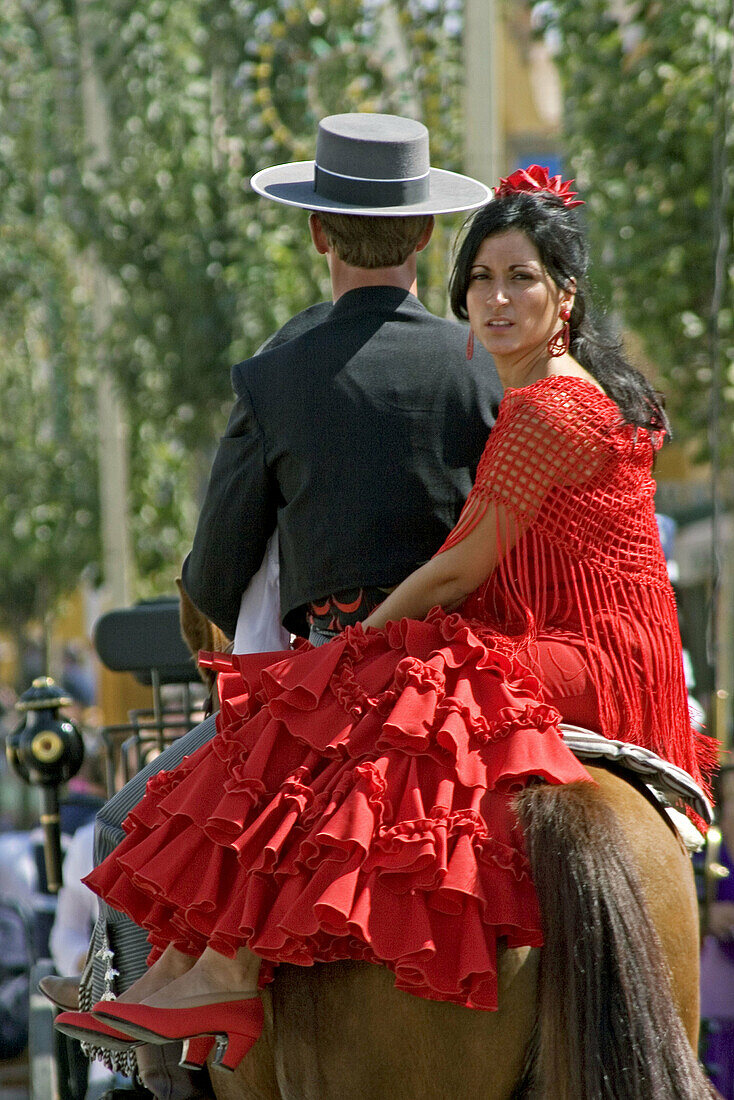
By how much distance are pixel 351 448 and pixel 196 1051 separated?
47.4 inches

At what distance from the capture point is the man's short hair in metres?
3.10

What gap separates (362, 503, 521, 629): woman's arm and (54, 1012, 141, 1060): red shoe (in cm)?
88

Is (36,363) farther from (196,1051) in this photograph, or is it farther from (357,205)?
(196,1051)

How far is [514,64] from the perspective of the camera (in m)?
24.2

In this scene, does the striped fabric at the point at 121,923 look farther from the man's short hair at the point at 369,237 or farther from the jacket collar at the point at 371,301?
the man's short hair at the point at 369,237

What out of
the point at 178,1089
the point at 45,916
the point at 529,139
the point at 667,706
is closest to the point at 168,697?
the point at 45,916

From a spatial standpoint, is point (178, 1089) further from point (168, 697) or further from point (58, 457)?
point (58, 457)

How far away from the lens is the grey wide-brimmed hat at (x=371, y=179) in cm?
308

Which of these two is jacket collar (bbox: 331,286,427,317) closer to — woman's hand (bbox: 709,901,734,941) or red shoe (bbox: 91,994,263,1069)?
red shoe (bbox: 91,994,263,1069)

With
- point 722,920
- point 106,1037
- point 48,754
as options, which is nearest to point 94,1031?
point 106,1037

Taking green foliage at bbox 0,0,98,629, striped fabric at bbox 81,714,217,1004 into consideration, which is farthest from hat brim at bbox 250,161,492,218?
green foliage at bbox 0,0,98,629

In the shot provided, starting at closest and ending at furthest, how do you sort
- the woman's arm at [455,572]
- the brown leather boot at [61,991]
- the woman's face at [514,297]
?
the woman's arm at [455,572] < the woman's face at [514,297] < the brown leather boot at [61,991]

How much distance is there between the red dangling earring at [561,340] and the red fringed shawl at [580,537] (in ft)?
0.45

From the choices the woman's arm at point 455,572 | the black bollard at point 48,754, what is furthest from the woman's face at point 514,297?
the black bollard at point 48,754
